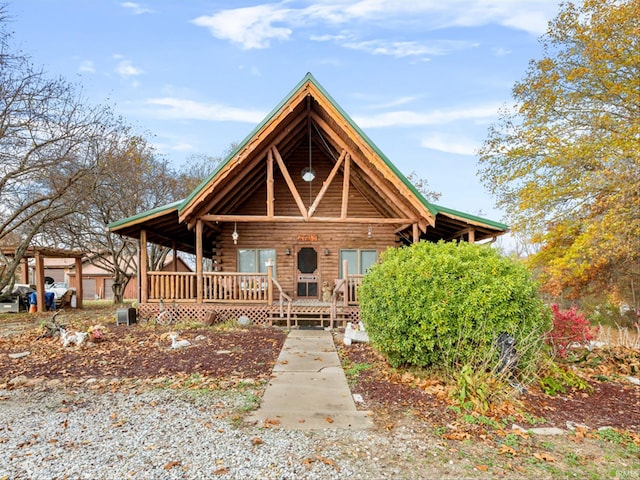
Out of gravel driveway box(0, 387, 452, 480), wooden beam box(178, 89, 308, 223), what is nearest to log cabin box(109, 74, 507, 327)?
wooden beam box(178, 89, 308, 223)

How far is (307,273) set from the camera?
49.4ft

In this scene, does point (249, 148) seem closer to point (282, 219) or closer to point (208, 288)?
point (282, 219)

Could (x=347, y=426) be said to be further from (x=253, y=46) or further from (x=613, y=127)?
(x=613, y=127)

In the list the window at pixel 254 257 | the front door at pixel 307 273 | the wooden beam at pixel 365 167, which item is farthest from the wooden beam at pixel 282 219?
the front door at pixel 307 273

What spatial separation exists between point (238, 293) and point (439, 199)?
2164 centimetres

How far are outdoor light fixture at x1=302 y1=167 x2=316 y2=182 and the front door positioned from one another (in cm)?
262

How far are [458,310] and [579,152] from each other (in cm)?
1249

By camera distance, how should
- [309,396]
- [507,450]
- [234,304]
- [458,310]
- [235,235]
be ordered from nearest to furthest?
[507,450]
[309,396]
[458,310]
[234,304]
[235,235]

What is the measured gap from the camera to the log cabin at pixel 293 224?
34.9 feet

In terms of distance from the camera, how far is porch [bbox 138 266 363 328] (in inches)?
441

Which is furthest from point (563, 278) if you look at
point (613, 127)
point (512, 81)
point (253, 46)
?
point (253, 46)

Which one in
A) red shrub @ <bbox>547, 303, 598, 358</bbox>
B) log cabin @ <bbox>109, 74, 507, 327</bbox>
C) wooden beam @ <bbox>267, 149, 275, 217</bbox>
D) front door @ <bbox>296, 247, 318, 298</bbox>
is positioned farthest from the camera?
front door @ <bbox>296, 247, 318, 298</bbox>

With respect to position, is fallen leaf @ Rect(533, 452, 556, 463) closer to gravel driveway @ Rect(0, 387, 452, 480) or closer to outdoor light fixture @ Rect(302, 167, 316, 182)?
gravel driveway @ Rect(0, 387, 452, 480)

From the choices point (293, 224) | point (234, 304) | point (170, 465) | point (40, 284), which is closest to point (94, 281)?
point (40, 284)
